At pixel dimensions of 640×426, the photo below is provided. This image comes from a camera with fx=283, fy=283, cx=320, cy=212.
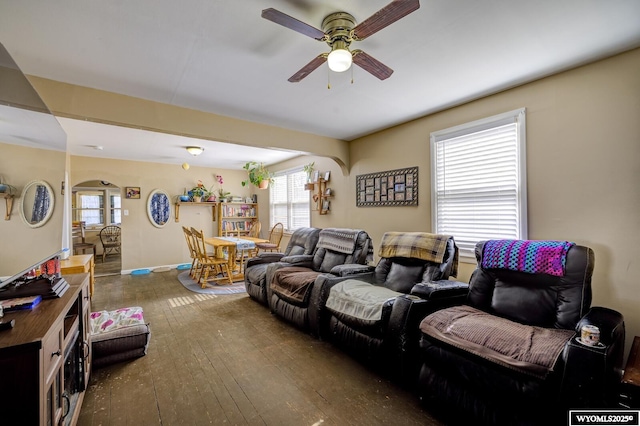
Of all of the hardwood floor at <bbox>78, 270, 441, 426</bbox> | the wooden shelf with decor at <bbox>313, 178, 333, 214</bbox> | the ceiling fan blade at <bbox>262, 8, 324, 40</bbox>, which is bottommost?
the hardwood floor at <bbox>78, 270, 441, 426</bbox>

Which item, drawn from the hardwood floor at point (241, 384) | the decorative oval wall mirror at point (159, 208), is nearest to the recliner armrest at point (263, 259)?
the hardwood floor at point (241, 384)

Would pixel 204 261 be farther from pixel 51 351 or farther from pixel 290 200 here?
pixel 51 351

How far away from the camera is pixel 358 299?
8.16ft

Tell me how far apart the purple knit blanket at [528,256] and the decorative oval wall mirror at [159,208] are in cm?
646

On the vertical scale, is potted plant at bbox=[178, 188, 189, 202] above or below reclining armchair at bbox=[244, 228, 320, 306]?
above

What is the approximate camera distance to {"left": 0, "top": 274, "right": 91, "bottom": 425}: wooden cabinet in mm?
1013

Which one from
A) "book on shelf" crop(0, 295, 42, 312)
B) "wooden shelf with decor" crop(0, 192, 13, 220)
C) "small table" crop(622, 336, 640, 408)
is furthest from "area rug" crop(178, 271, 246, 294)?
"small table" crop(622, 336, 640, 408)

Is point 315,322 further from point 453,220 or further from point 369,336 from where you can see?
point 453,220

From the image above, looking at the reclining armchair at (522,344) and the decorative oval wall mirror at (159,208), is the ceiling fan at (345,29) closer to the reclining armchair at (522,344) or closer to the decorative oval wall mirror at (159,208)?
the reclining armchair at (522,344)

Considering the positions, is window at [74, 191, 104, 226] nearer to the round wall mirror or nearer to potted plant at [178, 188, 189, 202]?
potted plant at [178, 188, 189, 202]

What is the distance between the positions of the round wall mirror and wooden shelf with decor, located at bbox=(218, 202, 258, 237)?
204 inches

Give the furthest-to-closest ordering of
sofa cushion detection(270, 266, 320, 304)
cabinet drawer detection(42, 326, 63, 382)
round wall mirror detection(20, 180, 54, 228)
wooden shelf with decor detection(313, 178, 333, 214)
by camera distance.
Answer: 1. wooden shelf with decor detection(313, 178, 333, 214)
2. sofa cushion detection(270, 266, 320, 304)
3. round wall mirror detection(20, 180, 54, 228)
4. cabinet drawer detection(42, 326, 63, 382)

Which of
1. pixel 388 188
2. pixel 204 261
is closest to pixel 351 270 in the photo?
pixel 388 188

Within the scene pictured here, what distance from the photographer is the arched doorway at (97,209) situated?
7891mm
